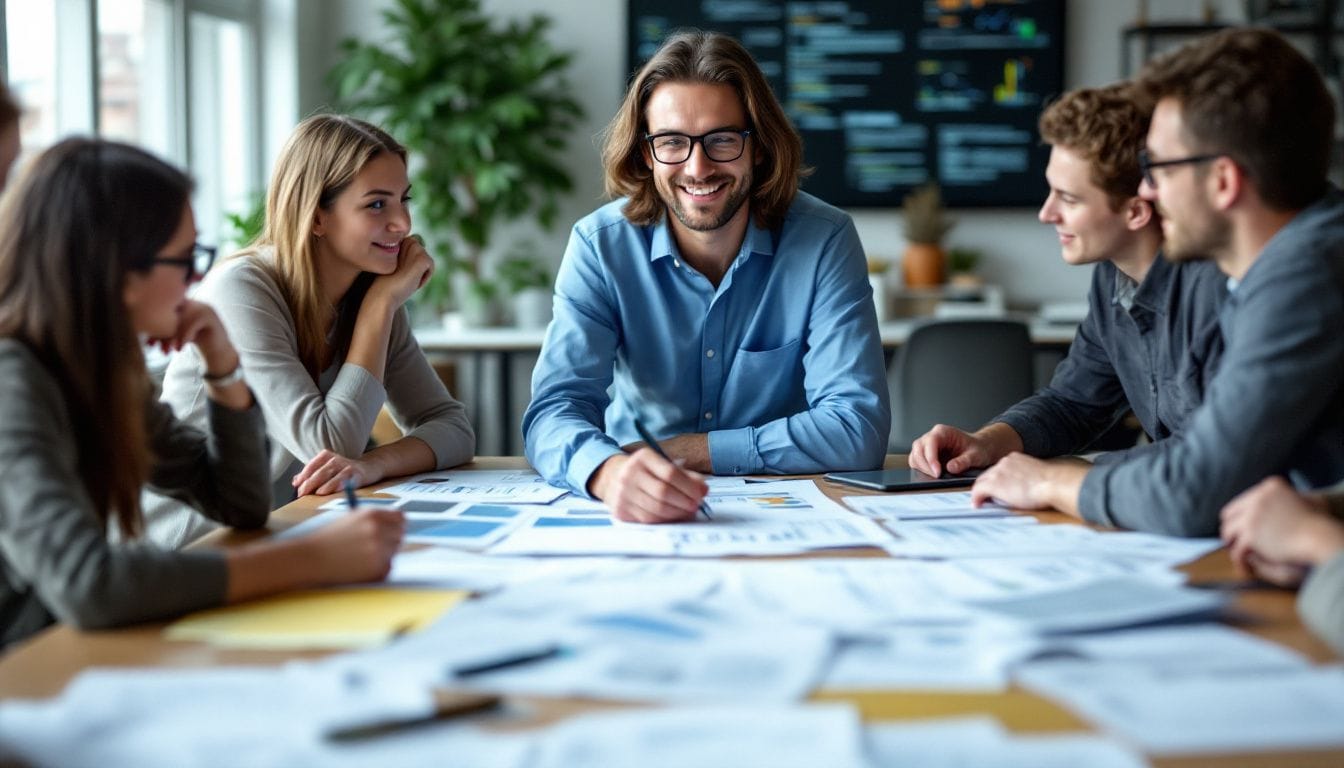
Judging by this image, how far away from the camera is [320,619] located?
3.56ft

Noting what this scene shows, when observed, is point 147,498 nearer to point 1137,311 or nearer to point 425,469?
point 425,469

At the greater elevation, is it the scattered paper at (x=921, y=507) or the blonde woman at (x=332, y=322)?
the blonde woman at (x=332, y=322)

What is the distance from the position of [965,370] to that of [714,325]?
1697 millimetres

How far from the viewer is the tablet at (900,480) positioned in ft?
5.77

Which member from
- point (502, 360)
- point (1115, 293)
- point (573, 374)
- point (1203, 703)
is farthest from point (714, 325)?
A: point (502, 360)

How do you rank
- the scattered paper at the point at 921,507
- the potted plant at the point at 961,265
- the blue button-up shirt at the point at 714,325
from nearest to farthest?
1. the scattered paper at the point at 921,507
2. the blue button-up shirt at the point at 714,325
3. the potted plant at the point at 961,265

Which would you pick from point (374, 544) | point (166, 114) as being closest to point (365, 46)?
point (166, 114)

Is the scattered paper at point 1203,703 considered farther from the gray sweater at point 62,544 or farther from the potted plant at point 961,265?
the potted plant at point 961,265

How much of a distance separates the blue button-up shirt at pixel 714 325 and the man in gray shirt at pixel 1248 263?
684mm

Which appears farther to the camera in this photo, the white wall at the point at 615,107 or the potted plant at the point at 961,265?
the white wall at the point at 615,107

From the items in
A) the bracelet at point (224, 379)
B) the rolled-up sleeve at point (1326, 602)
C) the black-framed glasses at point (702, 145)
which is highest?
the black-framed glasses at point (702, 145)

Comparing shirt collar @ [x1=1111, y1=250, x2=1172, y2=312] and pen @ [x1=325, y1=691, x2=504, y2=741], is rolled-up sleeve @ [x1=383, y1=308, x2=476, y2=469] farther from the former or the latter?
pen @ [x1=325, y1=691, x2=504, y2=741]

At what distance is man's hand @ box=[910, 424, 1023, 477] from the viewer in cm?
187

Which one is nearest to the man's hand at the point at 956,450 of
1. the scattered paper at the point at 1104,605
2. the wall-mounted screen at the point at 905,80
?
the scattered paper at the point at 1104,605
